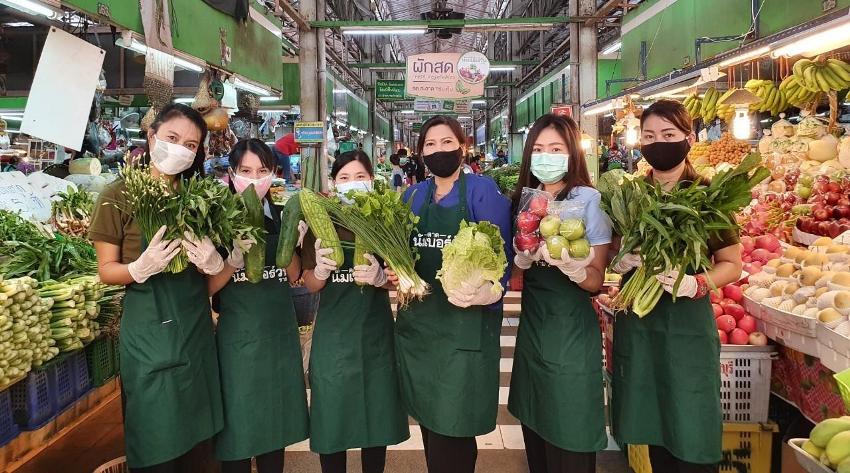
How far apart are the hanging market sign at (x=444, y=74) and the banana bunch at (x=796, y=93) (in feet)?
20.2

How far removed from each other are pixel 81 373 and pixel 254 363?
904 mm

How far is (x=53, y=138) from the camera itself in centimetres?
337

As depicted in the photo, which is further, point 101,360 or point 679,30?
point 679,30

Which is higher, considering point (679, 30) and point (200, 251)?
point (679, 30)

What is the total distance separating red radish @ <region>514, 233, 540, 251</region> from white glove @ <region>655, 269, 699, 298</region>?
0.46 meters

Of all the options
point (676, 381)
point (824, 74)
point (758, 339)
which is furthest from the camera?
point (824, 74)

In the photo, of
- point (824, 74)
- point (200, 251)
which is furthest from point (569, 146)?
point (824, 74)

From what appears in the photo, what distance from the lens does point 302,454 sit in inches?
134

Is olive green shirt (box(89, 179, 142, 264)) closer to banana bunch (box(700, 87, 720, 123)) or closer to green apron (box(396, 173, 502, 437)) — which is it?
green apron (box(396, 173, 502, 437))

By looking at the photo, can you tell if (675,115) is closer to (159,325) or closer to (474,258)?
(474,258)

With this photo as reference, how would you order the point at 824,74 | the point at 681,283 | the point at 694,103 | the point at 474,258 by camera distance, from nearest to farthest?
1. the point at 474,258
2. the point at 681,283
3. the point at 824,74
4. the point at 694,103

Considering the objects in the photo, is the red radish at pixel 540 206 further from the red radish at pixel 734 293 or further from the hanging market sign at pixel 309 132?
the hanging market sign at pixel 309 132

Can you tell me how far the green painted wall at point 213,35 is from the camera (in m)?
4.26

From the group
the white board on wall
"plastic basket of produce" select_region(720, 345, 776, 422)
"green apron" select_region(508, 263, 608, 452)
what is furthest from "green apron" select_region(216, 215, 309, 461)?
"plastic basket of produce" select_region(720, 345, 776, 422)
